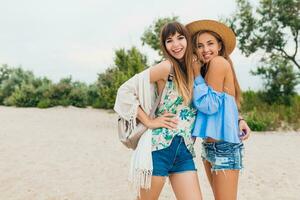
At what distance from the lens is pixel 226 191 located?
330 centimetres

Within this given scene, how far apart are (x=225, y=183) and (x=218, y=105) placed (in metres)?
0.54

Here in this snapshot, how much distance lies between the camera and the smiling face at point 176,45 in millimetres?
3227

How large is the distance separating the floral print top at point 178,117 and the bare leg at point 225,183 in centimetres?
Answer: 28

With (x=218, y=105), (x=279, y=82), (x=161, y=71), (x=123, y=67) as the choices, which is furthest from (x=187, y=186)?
(x=279, y=82)

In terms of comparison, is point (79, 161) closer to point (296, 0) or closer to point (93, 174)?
point (93, 174)

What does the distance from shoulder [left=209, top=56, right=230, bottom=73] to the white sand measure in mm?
3465

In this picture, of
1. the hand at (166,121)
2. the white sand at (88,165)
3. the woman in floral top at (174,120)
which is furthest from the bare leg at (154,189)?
the white sand at (88,165)

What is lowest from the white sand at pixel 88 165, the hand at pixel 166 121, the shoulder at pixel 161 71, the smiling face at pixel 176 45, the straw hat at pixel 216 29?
the white sand at pixel 88 165

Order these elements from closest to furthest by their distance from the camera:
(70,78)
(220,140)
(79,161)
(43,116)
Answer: (220,140) → (79,161) → (43,116) → (70,78)

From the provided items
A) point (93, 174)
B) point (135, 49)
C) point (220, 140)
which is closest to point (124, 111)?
point (220, 140)

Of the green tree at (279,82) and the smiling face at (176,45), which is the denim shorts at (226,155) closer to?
the smiling face at (176,45)

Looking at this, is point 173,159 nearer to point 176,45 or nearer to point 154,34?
point 176,45

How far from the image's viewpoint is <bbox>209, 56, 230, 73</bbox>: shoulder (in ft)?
10.3

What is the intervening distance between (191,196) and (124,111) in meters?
0.71
